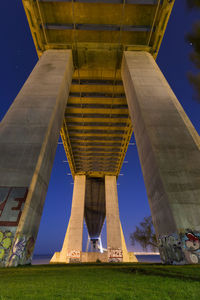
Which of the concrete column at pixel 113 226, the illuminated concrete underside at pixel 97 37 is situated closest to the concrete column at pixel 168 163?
the illuminated concrete underside at pixel 97 37

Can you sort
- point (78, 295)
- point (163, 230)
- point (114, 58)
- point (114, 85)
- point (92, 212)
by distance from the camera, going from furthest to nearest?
point (92, 212) → point (114, 85) → point (114, 58) → point (163, 230) → point (78, 295)

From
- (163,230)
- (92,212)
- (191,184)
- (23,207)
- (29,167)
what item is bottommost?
(163,230)

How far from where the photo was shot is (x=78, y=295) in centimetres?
314

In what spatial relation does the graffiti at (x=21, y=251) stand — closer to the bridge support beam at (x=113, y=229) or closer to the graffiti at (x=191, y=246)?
the graffiti at (x=191, y=246)

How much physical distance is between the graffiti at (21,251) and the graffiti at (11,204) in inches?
34.3

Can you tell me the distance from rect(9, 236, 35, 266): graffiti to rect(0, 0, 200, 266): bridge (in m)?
0.04

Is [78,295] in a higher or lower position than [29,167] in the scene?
lower

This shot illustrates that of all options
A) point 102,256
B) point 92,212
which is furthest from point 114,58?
point 92,212

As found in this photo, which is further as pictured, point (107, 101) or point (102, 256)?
point (102, 256)

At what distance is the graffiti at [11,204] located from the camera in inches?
310

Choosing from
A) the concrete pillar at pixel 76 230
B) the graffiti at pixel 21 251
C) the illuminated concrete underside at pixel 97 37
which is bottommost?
the graffiti at pixel 21 251

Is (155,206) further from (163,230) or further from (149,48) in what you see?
(149,48)

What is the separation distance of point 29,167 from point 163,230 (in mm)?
8068

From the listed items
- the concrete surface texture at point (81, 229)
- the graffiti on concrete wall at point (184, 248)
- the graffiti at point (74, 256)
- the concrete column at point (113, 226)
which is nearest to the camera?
→ the graffiti on concrete wall at point (184, 248)
